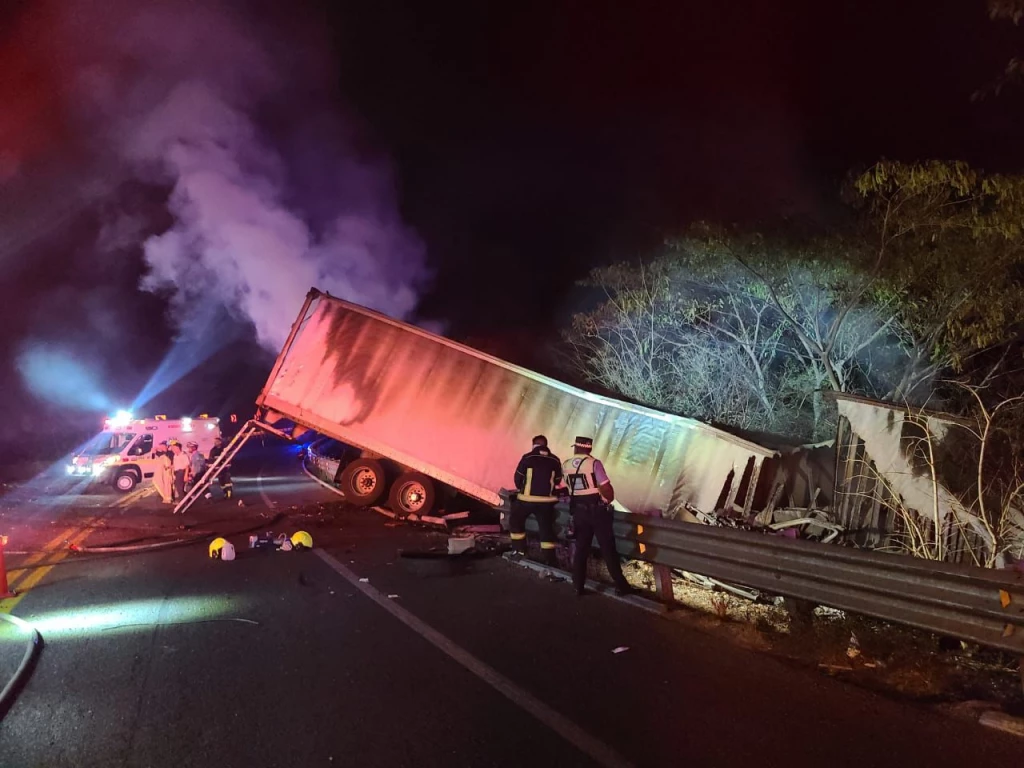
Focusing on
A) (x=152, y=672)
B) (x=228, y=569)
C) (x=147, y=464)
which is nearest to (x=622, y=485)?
(x=228, y=569)

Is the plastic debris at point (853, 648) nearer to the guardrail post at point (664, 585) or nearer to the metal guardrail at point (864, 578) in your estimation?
the metal guardrail at point (864, 578)

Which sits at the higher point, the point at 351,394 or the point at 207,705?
the point at 351,394

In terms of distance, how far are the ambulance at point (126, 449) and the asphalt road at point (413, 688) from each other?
12.1m

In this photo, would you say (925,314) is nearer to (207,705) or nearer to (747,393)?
(747,393)

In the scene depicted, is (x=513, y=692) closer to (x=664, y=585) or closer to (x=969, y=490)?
(x=664, y=585)

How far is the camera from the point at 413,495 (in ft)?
42.6

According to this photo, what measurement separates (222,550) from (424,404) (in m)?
4.40

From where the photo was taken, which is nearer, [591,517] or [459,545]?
[591,517]

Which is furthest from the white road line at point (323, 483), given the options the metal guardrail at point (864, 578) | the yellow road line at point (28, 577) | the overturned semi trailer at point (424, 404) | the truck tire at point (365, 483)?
the metal guardrail at point (864, 578)

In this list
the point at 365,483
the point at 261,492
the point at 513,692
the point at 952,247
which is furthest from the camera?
the point at 261,492

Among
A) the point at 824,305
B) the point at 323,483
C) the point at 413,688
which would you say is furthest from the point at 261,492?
the point at 413,688

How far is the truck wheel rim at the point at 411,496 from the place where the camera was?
510 inches

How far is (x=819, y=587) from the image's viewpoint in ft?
16.8

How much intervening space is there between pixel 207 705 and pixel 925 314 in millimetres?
10876
